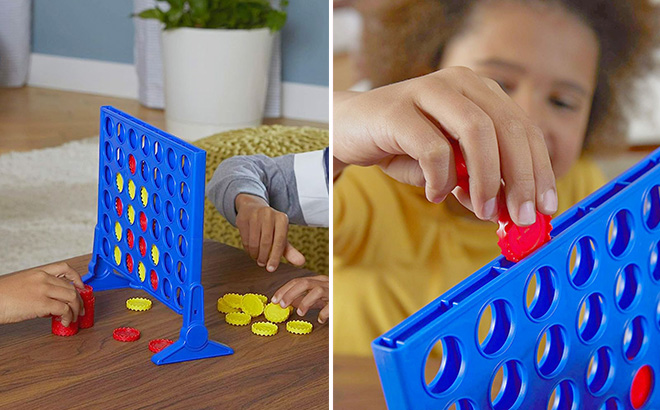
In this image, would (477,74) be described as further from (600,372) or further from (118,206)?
(118,206)

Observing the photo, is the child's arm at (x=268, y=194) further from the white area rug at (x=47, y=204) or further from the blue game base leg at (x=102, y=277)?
the white area rug at (x=47, y=204)

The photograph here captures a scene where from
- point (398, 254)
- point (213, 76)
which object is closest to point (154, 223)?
point (398, 254)

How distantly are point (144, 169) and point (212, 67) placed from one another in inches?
86.4

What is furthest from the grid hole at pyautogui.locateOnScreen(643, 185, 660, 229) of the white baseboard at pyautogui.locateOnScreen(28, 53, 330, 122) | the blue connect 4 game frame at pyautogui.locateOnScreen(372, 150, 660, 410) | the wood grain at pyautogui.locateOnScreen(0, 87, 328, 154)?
the white baseboard at pyautogui.locateOnScreen(28, 53, 330, 122)

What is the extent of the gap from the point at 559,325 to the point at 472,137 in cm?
9

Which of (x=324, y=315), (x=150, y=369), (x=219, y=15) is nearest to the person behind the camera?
(x=150, y=369)

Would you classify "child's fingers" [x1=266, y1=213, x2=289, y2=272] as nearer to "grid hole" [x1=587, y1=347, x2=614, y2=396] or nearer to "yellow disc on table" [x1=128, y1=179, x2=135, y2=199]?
"yellow disc on table" [x1=128, y1=179, x2=135, y2=199]

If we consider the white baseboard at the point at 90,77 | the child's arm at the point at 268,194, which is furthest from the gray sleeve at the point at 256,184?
the white baseboard at the point at 90,77

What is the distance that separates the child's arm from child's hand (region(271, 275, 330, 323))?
127mm

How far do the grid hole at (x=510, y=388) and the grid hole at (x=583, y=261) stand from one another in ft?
0.16

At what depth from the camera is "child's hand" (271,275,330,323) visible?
82 cm

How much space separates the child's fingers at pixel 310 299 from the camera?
2.69ft

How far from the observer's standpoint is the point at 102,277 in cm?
90

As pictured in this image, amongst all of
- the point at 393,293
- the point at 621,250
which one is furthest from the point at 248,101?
the point at 621,250
